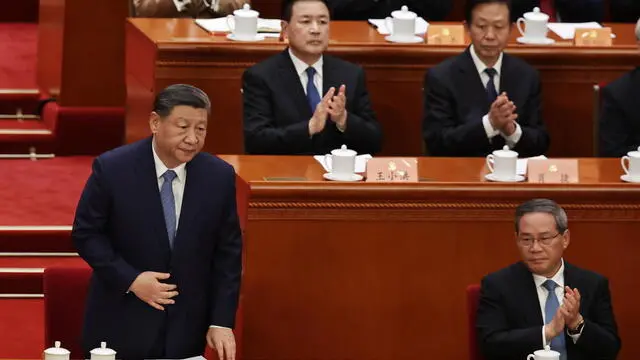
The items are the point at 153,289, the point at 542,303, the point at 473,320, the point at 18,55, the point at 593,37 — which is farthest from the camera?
the point at 18,55

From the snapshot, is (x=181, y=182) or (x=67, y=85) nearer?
(x=181, y=182)

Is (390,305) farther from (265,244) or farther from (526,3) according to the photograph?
(526,3)

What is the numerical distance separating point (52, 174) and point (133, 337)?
2405 millimetres

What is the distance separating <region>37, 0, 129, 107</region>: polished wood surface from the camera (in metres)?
6.44

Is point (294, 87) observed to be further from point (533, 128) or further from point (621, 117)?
point (621, 117)

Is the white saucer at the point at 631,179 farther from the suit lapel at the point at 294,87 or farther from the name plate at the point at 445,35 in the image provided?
the name plate at the point at 445,35

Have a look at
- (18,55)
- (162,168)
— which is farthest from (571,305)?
(18,55)

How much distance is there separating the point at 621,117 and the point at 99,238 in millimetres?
2162

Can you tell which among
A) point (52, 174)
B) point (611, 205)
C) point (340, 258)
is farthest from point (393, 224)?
point (52, 174)

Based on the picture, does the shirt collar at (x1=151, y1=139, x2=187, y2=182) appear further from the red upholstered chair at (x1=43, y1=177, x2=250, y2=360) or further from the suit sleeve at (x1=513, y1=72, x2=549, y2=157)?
the suit sleeve at (x1=513, y1=72, x2=549, y2=157)

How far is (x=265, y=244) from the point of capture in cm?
447

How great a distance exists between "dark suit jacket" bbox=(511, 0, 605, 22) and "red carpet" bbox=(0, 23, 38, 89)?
1943 millimetres

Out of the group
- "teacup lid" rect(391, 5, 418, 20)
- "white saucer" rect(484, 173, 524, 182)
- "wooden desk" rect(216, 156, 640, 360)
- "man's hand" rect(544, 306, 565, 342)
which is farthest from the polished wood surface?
"man's hand" rect(544, 306, 565, 342)

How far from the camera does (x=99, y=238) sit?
3705 mm
